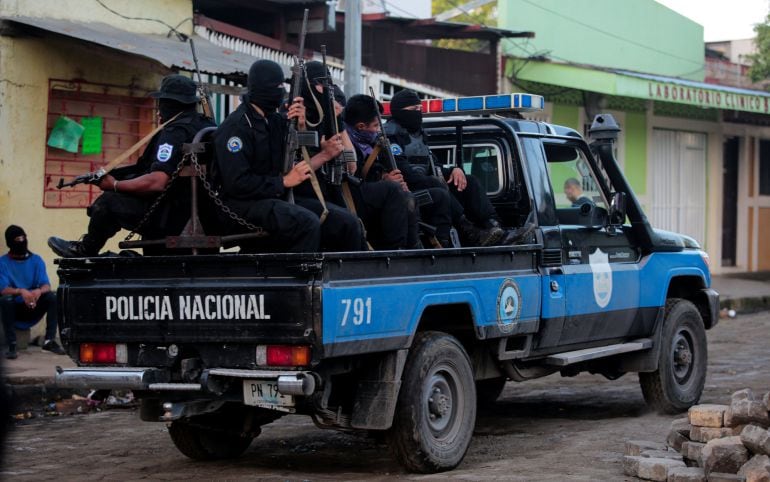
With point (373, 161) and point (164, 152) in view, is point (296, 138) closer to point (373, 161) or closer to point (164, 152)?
point (164, 152)

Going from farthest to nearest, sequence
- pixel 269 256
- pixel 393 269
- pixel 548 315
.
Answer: pixel 548 315 < pixel 393 269 < pixel 269 256

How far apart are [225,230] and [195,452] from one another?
1430 mm

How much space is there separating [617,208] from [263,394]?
348 centimetres

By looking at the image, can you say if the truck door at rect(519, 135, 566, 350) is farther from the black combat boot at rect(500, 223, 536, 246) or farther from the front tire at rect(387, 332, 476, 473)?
the front tire at rect(387, 332, 476, 473)

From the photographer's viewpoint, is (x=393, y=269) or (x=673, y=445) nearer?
(x=393, y=269)

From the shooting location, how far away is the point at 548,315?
749cm

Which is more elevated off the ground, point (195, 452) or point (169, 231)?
point (169, 231)

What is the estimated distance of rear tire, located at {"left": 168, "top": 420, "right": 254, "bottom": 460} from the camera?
6950mm

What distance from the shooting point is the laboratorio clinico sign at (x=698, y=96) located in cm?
1828

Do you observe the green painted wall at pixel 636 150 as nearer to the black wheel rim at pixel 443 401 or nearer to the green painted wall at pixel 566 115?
the green painted wall at pixel 566 115

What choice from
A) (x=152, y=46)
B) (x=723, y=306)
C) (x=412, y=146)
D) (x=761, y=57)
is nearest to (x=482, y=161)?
(x=412, y=146)

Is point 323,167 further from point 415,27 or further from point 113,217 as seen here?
point 415,27

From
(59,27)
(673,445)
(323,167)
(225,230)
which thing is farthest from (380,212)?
(59,27)

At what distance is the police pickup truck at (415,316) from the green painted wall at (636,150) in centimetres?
1240
